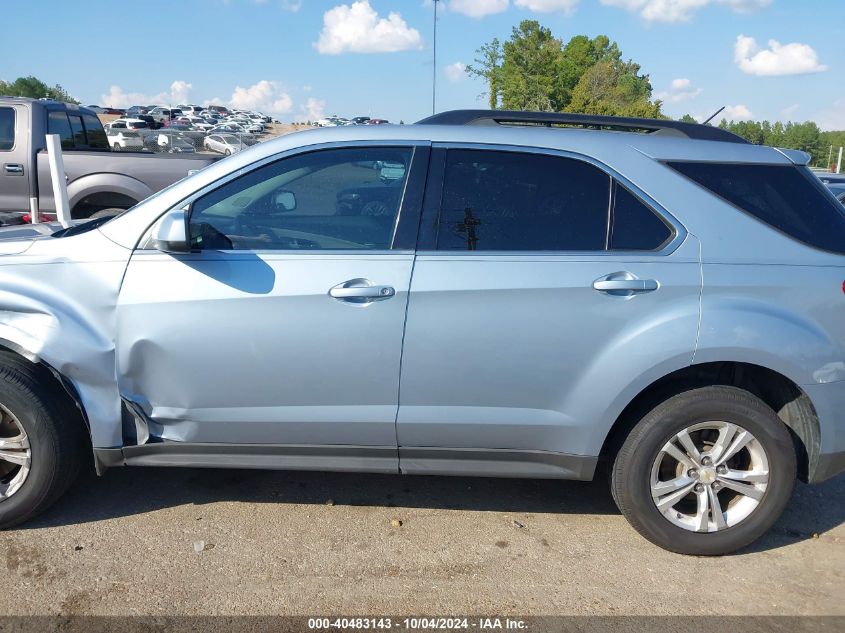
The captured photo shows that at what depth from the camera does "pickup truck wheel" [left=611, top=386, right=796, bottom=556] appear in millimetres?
3238

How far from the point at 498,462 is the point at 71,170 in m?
6.52

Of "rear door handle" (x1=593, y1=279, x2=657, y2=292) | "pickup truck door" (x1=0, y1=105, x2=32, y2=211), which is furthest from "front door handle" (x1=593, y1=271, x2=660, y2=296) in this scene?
"pickup truck door" (x1=0, y1=105, x2=32, y2=211)

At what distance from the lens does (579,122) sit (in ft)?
11.9

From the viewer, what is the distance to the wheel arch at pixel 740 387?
3.31 meters

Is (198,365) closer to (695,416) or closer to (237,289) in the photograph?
(237,289)

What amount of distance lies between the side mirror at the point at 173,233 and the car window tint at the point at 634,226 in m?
1.86

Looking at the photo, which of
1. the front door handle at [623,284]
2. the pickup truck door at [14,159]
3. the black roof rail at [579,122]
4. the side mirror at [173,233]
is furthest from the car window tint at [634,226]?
the pickup truck door at [14,159]

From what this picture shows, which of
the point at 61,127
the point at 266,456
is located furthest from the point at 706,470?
the point at 61,127

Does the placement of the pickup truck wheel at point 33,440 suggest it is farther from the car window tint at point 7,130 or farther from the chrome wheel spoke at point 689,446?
the car window tint at point 7,130

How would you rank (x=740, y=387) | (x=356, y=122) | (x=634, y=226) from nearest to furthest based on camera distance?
(x=634, y=226), (x=740, y=387), (x=356, y=122)

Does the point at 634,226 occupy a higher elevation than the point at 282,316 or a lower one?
higher

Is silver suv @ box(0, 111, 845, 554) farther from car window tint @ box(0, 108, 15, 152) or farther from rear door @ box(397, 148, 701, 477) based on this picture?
car window tint @ box(0, 108, 15, 152)

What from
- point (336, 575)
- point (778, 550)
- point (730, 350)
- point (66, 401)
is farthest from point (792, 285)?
point (66, 401)

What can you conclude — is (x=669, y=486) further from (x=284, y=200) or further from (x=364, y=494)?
(x=284, y=200)
